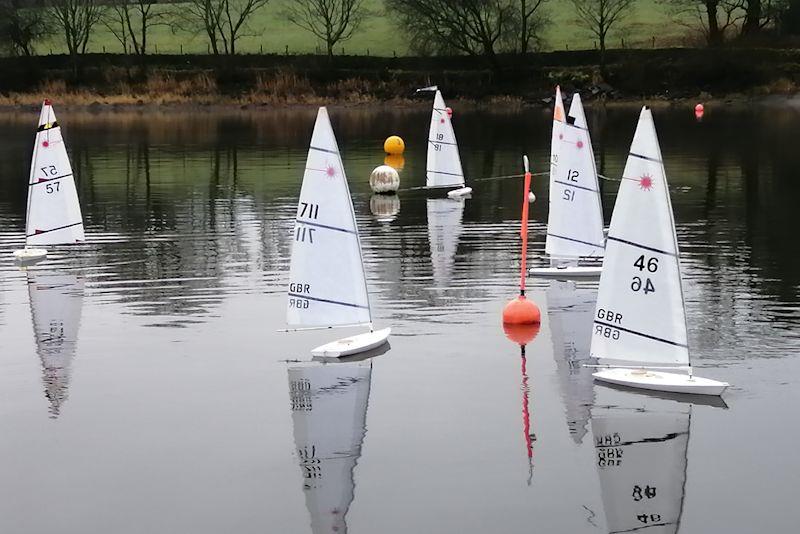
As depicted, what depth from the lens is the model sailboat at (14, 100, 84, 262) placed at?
5059cm

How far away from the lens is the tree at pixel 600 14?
142125 millimetres

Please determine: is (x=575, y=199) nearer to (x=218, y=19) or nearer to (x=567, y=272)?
(x=567, y=272)

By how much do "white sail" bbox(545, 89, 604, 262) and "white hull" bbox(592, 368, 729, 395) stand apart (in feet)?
37.1

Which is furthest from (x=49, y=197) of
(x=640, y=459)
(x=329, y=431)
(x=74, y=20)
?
(x=74, y=20)

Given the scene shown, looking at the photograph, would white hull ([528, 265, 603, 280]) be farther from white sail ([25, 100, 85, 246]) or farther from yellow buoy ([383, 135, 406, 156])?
A: yellow buoy ([383, 135, 406, 156])

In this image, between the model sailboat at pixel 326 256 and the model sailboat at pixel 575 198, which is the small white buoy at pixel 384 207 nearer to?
the model sailboat at pixel 575 198

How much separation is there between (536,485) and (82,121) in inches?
4379

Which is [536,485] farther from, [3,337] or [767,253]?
[767,253]

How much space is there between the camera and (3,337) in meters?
39.1

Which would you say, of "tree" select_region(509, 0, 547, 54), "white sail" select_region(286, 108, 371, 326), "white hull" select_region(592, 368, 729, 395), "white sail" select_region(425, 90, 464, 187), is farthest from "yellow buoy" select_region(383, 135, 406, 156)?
"white hull" select_region(592, 368, 729, 395)

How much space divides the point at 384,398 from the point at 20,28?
130m

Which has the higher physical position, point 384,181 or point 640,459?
point 384,181

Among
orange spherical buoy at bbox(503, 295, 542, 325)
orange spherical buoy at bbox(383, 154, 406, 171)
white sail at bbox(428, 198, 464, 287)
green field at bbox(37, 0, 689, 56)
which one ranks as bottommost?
white sail at bbox(428, 198, 464, 287)

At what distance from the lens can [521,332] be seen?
37969 millimetres
